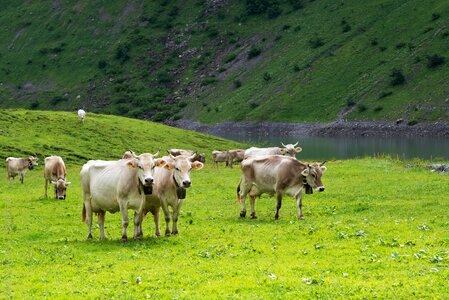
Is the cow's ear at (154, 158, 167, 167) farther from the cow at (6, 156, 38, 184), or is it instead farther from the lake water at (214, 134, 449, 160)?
the lake water at (214, 134, 449, 160)

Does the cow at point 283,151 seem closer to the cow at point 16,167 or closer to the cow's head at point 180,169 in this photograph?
the cow at point 16,167

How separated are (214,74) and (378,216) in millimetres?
146249

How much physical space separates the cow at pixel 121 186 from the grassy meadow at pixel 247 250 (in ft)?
3.11

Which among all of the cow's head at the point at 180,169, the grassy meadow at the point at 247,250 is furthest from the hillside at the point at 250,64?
the cow's head at the point at 180,169

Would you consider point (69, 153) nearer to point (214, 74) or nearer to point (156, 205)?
point (156, 205)

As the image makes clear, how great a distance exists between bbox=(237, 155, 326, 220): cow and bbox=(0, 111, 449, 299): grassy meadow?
40.1 inches

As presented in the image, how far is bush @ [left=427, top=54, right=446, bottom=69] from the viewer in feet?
419

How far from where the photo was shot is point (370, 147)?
93.8 meters

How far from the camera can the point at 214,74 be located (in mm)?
170750

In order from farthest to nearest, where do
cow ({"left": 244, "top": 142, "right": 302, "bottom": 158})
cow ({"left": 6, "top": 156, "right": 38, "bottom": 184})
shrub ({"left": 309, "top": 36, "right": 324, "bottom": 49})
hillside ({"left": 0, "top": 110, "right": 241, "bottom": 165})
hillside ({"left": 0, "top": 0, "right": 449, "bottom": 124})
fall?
shrub ({"left": 309, "top": 36, "right": 324, "bottom": 49}) < hillside ({"left": 0, "top": 0, "right": 449, "bottom": 124}) < hillside ({"left": 0, "top": 110, "right": 241, "bottom": 165}) < cow ({"left": 6, "top": 156, "right": 38, "bottom": 184}) < cow ({"left": 244, "top": 142, "right": 302, "bottom": 158})

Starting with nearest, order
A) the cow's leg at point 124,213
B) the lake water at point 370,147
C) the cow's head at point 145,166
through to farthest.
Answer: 1. the cow's head at point 145,166
2. the cow's leg at point 124,213
3. the lake water at point 370,147

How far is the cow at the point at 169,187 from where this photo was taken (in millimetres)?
21984

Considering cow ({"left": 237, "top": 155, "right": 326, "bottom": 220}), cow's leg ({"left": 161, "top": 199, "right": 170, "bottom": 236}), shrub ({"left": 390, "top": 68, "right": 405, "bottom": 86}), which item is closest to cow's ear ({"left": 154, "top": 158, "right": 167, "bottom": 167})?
cow's leg ({"left": 161, "top": 199, "right": 170, "bottom": 236})

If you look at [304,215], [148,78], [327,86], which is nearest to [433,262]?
[304,215]
